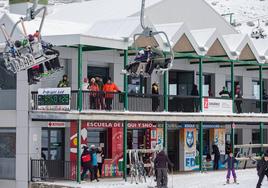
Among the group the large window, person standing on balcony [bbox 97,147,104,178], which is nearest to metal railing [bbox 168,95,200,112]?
person standing on balcony [bbox 97,147,104,178]

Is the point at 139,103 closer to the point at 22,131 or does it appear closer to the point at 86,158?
the point at 86,158

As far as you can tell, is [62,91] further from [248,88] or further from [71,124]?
[248,88]

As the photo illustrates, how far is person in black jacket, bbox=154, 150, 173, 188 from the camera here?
98.6ft

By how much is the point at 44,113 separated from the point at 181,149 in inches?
374

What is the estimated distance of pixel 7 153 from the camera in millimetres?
33094

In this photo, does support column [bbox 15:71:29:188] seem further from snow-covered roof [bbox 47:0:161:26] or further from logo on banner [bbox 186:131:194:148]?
snow-covered roof [bbox 47:0:161:26]

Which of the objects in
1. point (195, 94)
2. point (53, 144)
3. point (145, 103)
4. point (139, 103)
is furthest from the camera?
point (195, 94)

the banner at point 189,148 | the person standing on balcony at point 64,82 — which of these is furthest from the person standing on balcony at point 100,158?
the banner at point 189,148

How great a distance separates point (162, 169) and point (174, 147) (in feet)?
30.7

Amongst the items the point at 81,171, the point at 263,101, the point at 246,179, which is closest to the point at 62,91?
the point at 81,171

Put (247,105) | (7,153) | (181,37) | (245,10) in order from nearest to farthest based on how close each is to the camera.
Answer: (7,153) < (181,37) < (247,105) < (245,10)

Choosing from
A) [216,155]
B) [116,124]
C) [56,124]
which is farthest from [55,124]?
[216,155]

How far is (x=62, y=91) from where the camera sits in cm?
3133

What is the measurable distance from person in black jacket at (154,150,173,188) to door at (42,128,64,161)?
18.9 ft
